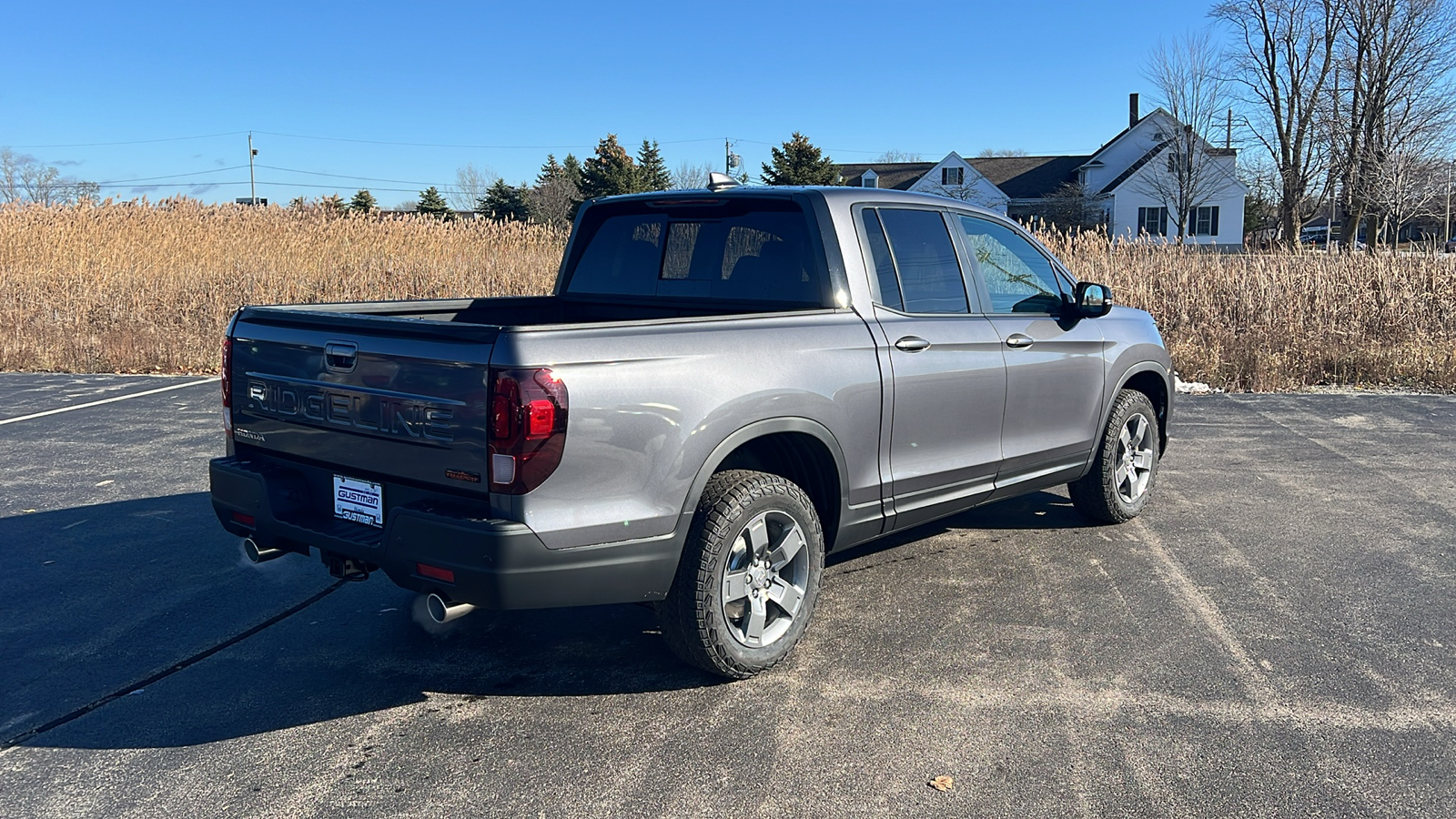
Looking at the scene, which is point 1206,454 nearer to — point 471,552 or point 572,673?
point 572,673

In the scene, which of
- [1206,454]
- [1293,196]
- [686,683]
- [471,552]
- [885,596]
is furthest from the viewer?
[1293,196]

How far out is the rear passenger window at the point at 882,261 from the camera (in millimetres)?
4660

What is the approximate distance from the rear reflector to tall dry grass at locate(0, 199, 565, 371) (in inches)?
464

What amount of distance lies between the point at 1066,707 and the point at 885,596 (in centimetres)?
133

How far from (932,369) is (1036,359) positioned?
2.97 feet

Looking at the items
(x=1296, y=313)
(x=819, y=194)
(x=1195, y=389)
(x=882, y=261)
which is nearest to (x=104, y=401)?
(x=819, y=194)

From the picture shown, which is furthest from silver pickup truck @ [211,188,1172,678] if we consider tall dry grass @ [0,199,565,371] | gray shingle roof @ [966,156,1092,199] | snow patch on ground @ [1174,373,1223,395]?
gray shingle roof @ [966,156,1092,199]

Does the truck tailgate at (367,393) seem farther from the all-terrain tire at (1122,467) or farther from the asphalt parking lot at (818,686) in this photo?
the all-terrain tire at (1122,467)

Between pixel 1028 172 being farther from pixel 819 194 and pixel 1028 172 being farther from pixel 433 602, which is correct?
pixel 433 602

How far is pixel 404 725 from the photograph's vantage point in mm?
3715

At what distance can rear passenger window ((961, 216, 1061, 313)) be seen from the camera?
5324 mm

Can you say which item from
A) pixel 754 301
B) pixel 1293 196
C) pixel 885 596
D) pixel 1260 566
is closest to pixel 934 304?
pixel 754 301

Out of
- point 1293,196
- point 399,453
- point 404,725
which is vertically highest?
point 1293,196

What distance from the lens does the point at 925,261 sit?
4.97 m
